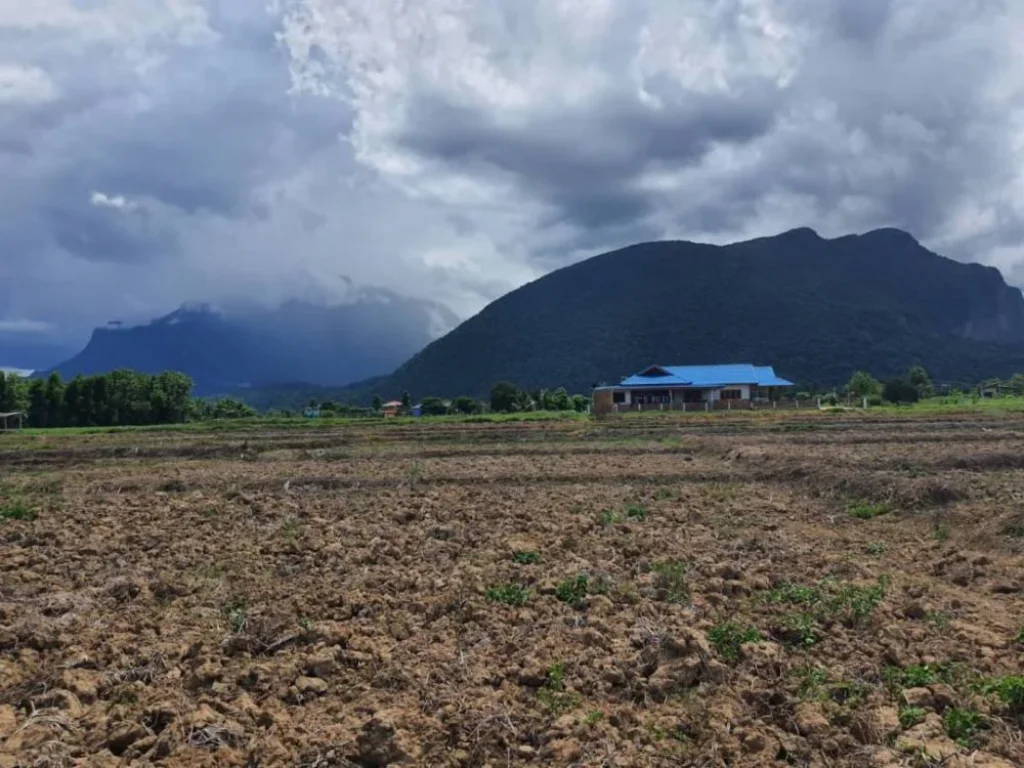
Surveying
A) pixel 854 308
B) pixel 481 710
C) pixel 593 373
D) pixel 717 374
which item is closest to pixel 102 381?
pixel 717 374

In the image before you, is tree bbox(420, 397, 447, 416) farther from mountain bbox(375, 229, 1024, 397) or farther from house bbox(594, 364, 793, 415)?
mountain bbox(375, 229, 1024, 397)

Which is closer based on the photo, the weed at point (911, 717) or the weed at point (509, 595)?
the weed at point (911, 717)

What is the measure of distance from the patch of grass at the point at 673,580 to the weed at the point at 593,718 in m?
2.46

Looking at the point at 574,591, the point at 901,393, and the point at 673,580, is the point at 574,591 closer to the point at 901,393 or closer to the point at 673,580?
the point at 673,580

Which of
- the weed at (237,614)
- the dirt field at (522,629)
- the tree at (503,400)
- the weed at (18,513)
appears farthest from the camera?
the tree at (503,400)

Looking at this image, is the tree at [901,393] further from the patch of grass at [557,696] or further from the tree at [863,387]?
the patch of grass at [557,696]

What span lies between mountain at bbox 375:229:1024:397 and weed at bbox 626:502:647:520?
127m

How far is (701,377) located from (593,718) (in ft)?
218

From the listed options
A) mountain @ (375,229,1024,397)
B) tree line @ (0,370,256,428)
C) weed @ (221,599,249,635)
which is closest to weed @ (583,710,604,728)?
weed @ (221,599,249,635)

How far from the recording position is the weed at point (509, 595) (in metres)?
7.24

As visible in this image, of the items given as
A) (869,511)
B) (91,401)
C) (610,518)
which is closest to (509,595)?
(610,518)

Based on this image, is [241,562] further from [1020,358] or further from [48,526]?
[1020,358]

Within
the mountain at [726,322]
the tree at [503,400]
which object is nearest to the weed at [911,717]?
the tree at [503,400]

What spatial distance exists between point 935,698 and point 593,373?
142134mm
